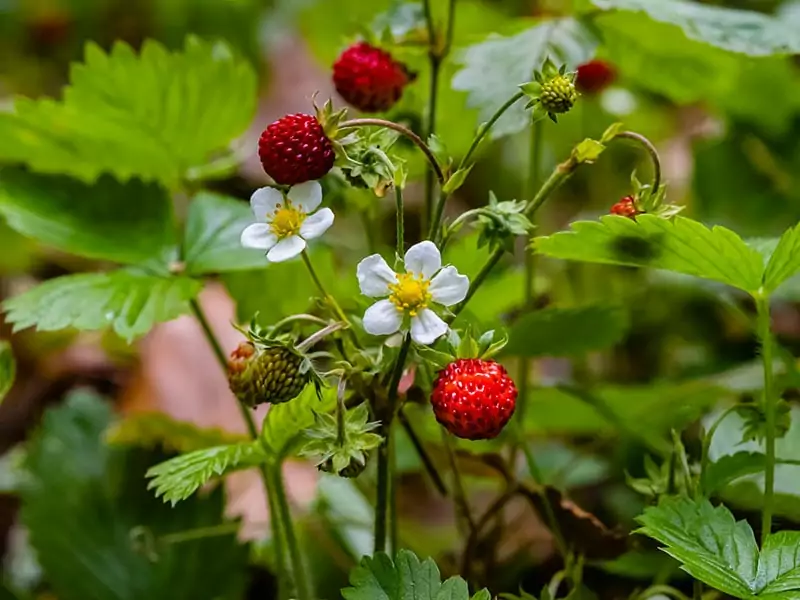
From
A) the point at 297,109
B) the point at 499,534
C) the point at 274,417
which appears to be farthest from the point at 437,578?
the point at 297,109

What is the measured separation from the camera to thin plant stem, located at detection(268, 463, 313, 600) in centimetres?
68

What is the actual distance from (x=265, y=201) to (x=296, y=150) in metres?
0.04

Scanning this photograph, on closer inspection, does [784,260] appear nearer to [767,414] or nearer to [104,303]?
[767,414]

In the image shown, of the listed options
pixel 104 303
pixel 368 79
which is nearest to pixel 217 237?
pixel 104 303

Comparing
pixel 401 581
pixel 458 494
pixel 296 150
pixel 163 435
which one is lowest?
pixel 163 435

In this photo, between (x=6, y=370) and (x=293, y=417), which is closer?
(x=293, y=417)

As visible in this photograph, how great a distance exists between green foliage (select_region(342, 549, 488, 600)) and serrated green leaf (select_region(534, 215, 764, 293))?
0.22m

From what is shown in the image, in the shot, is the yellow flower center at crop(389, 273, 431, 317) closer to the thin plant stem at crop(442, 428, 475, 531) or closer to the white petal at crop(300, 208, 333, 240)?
the white petal at crop(300, 208, 333, 240)

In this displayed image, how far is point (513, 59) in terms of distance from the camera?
0.86 meters

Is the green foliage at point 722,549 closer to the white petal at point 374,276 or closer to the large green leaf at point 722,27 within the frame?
the white petal at point 374,276

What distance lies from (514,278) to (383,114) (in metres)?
0.22

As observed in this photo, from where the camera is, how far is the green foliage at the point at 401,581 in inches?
21.7

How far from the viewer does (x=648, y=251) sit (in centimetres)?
62

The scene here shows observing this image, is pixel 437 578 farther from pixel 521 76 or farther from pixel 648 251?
pixel 521 76
